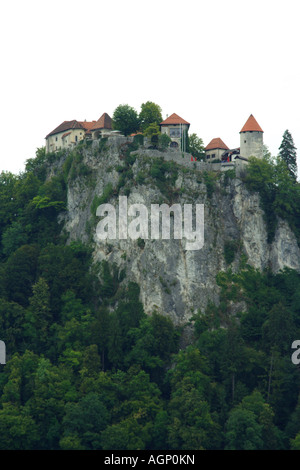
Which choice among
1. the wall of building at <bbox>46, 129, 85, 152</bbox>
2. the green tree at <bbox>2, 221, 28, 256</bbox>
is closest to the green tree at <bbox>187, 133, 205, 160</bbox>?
the wall of building at <bbox>46, 129, 85, 152</bbox>

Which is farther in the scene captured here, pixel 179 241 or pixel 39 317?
pixel 179 241

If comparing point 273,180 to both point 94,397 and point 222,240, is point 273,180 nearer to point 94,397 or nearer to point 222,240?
point 222,240

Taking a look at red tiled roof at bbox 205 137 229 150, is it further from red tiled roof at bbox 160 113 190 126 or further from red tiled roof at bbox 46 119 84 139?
red tiled roof at bbox 46 119 84 139

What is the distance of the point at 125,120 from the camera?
92.6 metres

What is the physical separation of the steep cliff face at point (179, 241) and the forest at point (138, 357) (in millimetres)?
1043

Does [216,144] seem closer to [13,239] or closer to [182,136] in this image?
[182,136]

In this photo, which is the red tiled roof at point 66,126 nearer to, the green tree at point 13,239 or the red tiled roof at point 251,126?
the green tree at point 13,239

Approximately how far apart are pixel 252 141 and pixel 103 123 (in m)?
16.4

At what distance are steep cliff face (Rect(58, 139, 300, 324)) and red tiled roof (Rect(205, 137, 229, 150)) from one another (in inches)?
287

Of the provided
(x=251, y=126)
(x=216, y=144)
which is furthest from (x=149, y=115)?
(x=251, y=126)

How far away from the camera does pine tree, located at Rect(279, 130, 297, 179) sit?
306ft

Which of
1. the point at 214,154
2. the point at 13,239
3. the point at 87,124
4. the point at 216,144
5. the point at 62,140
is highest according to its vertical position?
the point at 87,124
